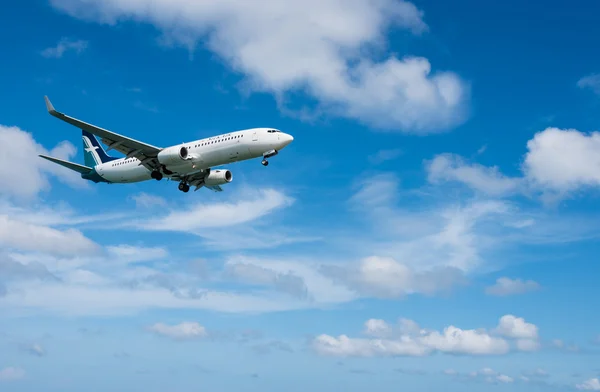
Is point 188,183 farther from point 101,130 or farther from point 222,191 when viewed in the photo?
point 101,130

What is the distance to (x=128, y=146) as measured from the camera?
7525 centimetres

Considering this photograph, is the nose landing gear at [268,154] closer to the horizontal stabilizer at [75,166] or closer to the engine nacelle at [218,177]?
the engine nacelle at [218,177]

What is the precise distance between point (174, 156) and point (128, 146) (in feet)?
20.6

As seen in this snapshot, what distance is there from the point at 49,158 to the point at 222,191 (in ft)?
75.5

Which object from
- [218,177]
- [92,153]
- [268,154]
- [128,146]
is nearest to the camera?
[268,154]

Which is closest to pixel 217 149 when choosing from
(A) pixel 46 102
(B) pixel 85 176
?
(A) pixel 46 102

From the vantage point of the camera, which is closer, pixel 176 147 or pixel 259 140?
pixel 259 140

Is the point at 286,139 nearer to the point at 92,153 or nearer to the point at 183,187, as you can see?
the point at 183,187

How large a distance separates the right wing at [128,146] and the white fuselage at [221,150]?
198 cm

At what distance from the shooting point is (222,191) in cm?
8788

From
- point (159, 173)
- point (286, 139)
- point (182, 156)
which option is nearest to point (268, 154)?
point (286, 139)

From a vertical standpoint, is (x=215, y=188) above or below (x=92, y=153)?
below

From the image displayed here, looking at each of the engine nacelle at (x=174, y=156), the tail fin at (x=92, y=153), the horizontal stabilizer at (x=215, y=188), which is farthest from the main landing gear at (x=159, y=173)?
the tail fin at (x=92, y=153)

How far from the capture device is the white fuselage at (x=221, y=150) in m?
69.8
